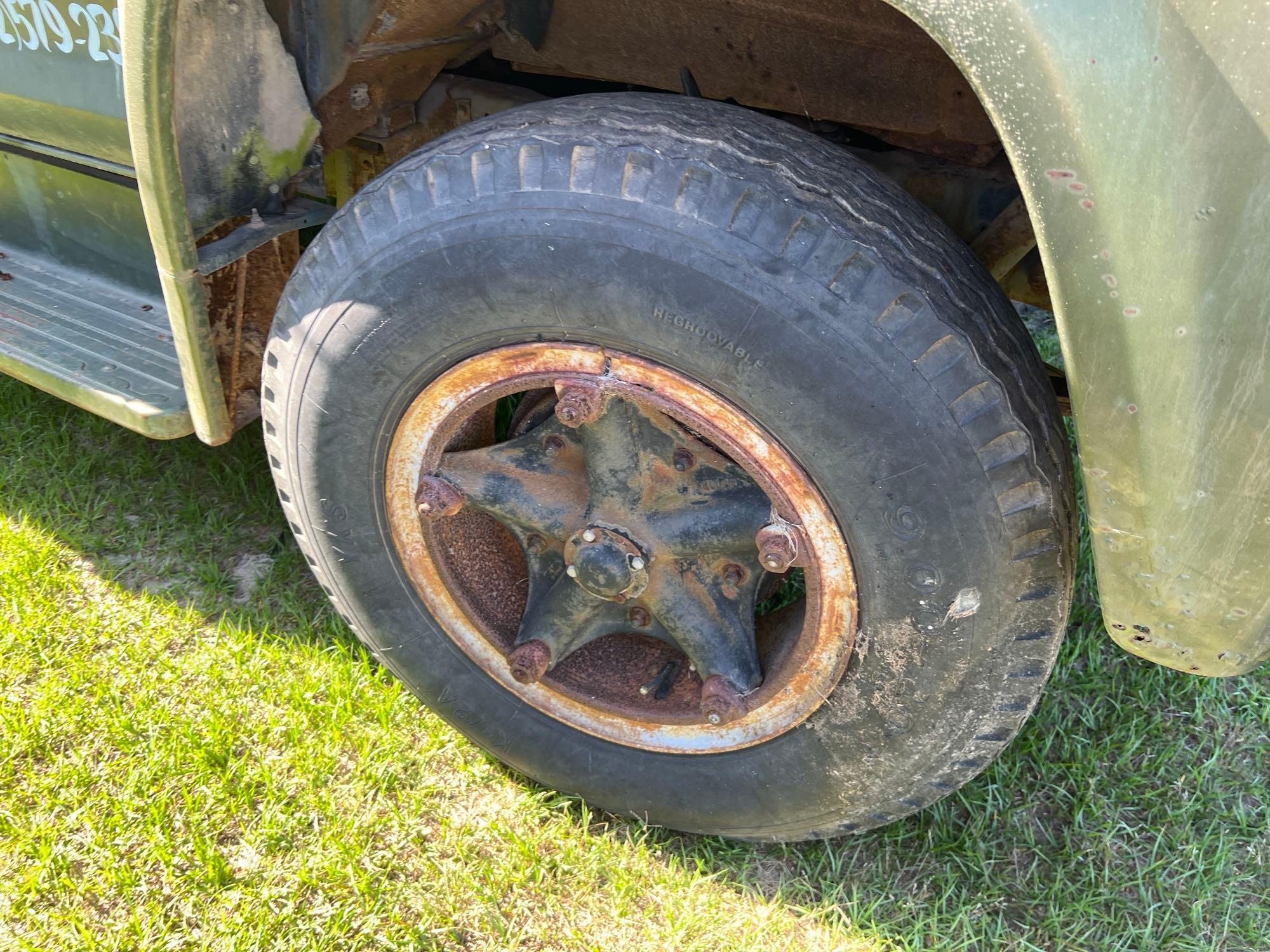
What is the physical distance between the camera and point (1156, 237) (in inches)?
42.0

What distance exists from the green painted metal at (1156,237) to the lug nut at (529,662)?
957 millimetres

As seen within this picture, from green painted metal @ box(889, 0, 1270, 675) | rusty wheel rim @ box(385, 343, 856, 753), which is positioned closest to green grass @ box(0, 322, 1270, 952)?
rusty wheel rim @ box(385, 343, 856, 753)

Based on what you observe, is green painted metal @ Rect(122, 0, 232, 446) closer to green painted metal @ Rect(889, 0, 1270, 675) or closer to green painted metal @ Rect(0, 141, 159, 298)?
green painted metal @ Rect(0, 141, 159, 298)

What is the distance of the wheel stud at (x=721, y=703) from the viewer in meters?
1.67

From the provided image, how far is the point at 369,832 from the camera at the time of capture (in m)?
1.93

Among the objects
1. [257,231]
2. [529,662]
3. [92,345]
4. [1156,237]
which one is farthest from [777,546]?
[92,345]

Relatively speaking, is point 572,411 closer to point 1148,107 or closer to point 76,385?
point 1148,107

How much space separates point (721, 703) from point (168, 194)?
1.18 metres

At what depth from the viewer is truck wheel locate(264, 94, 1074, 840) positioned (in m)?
1.34

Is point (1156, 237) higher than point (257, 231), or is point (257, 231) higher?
point (1156, 237)

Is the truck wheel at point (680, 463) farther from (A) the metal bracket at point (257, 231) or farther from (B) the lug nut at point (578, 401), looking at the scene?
(A) the metal bracket at point (257, 231)

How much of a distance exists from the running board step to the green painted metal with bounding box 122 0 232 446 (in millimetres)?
224

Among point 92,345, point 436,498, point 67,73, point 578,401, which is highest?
point 67,73

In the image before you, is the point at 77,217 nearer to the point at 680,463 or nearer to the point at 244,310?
the point at 244,310
